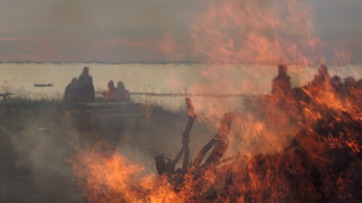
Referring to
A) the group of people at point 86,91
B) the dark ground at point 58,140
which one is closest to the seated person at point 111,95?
the group of people at point 86,91

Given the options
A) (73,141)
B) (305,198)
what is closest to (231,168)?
(305,198)

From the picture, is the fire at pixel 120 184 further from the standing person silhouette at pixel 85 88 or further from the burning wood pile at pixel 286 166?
the standing person silhouette at pixel 85 88

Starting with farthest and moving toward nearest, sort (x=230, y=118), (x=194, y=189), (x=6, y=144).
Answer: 1. (x=6, y=144)
2. (x=230, y=118)
3. (x=194, y=189)

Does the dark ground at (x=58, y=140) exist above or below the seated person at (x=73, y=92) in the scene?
below

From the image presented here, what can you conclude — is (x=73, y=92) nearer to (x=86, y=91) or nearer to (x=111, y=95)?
(x=86, y=91)

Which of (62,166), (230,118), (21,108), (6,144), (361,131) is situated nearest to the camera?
(361,131)

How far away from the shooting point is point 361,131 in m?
7.23

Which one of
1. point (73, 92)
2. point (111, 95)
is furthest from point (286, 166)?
point (73, 92)

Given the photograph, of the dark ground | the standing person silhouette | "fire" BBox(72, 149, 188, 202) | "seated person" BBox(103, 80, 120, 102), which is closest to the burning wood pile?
"fire" BBox(72, 149, 188, 202)

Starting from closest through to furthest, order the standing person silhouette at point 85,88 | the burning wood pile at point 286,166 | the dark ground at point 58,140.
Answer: the burning wood pile at point 286,166 < the dark ground at point 58,140 < the standing person silhouette at point 85,88

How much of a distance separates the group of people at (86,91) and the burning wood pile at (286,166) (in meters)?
7.46

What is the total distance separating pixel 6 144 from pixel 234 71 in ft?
28.2

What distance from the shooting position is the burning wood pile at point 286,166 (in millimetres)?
7168

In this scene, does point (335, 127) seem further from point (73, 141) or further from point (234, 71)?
point (234, 71)
